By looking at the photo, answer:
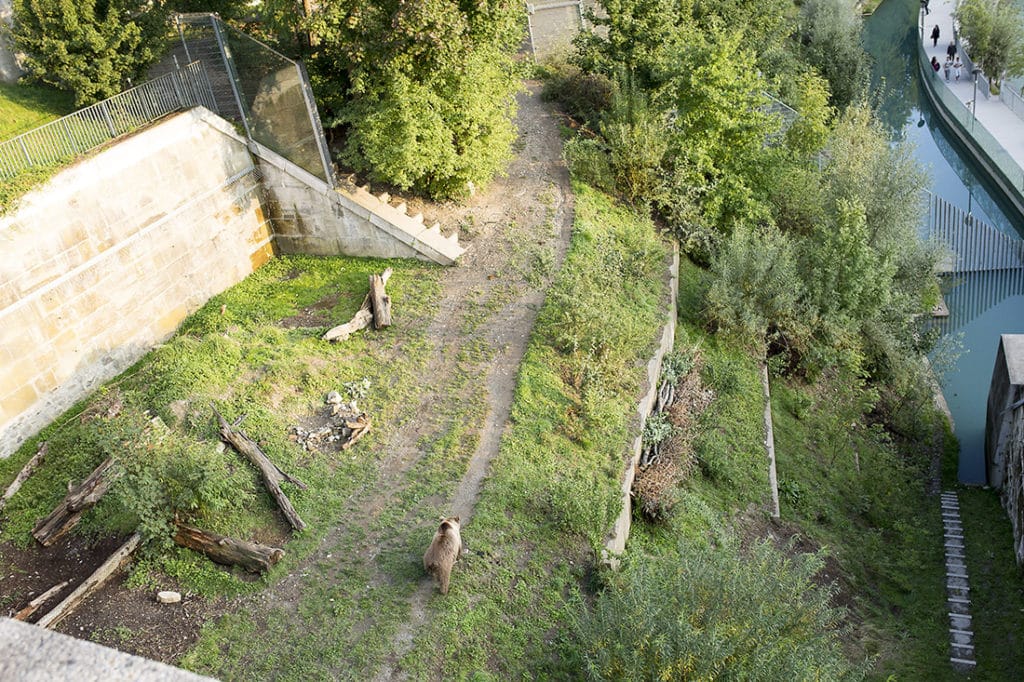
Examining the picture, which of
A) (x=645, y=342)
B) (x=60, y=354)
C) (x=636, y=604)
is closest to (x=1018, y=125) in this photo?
(x=645, y=342)

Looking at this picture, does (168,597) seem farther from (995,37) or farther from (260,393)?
(995,37)

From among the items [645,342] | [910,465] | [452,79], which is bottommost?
[910,465]

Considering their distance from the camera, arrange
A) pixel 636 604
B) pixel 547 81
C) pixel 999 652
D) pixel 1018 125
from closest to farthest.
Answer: pixel 636 604 < pixel 999 652 < pixel 547 81 < pixel 1018 125

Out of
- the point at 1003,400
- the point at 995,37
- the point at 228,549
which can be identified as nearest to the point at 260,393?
the point at 228,549

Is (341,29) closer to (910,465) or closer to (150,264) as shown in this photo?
(150,264)

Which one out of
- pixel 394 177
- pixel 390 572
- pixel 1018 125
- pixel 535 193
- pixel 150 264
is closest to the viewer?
pixel 390 572

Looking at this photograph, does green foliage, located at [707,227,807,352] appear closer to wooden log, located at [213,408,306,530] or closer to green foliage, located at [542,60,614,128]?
green foliage, located at [542,60,614,128]
